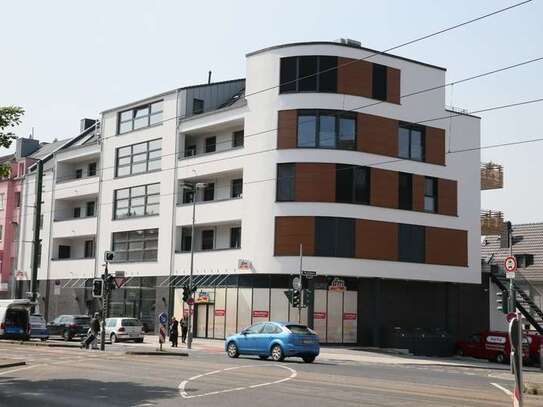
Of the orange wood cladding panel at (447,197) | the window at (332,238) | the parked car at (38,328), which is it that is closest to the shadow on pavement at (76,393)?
the window at (332,238)

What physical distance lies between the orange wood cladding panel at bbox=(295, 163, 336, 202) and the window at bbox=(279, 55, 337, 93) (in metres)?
4.51

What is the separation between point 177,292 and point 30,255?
2100 centimetres

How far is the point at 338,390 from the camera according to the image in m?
17.4

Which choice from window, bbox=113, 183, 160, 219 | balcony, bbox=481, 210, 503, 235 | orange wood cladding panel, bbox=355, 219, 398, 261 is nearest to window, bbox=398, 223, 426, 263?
orange wood cladding panel, bbox=355, 219, 398, 261

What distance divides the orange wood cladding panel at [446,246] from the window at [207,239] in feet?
45.3

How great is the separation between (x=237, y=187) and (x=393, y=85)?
11.7 m

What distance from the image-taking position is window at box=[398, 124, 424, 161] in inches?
1905

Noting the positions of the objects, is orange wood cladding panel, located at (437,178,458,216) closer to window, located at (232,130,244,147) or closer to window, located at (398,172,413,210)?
window, located at (398,172,413,210)

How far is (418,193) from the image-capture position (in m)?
48.5

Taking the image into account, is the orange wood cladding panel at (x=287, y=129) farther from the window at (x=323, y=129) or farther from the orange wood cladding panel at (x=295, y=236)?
the orange wood cladding panel at (x=295, y=236)

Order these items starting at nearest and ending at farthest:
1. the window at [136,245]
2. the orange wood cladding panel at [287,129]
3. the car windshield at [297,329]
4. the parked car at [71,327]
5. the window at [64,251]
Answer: the car windshield at [297,329] < the orange wood cladding panel at [287,129] < the parked car at [71,327] < the window at [136,245] < the window at [64,251]

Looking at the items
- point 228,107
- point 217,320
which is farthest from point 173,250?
point 228,107

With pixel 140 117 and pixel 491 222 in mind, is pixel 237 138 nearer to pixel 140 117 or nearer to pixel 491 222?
pixel 140 117

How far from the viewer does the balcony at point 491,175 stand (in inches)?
2138
